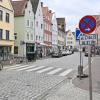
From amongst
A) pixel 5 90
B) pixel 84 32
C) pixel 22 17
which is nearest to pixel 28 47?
pixel 22 17

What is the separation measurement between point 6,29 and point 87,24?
36807mm

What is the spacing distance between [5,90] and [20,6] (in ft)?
144

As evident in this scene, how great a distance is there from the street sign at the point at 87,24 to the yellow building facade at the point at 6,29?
3301cm

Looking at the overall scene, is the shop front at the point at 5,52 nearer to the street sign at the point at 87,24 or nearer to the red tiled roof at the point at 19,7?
the red tiled roof at the point at 19,7

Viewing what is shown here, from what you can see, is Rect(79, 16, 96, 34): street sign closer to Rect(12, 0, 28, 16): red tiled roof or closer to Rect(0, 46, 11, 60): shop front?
Rect(0, 46, 11, 60): shop front

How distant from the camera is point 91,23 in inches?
355

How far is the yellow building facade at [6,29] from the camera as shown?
42812 millimetres

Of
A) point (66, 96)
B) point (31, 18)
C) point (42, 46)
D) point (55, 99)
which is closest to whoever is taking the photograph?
point (55, 99)

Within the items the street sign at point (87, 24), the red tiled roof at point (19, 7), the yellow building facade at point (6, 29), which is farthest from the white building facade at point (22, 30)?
the street sign at point (87, 24)

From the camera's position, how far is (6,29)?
45.0 m

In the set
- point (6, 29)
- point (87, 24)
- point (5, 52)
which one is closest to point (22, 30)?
Answer: point (6, 29)

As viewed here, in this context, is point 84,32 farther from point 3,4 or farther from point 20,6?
point 20,6

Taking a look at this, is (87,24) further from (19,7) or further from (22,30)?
(19,7)

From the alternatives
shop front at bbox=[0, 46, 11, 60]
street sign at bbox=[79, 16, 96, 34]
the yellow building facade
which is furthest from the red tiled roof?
street sign at bbox=[79, 16, 96, 34]
